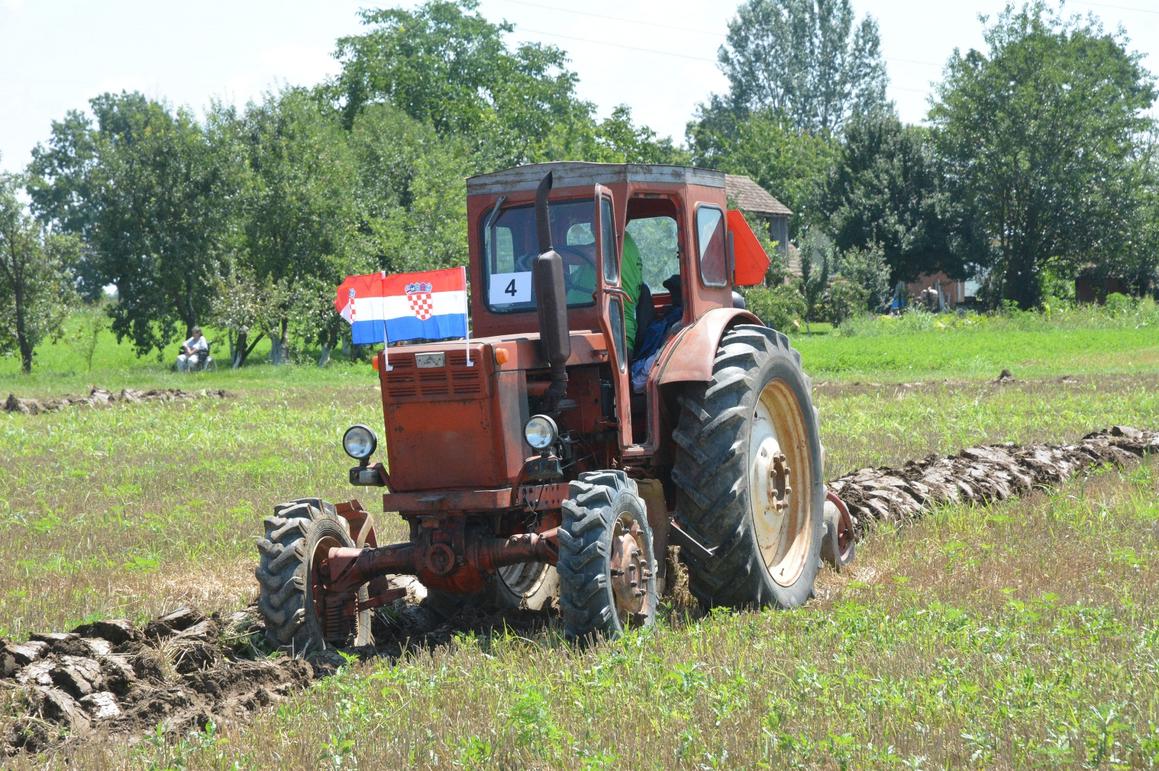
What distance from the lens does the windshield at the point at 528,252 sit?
7828 mm

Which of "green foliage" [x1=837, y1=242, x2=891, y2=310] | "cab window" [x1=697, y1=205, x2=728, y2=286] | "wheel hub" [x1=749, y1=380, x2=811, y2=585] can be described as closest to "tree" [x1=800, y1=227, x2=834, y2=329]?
"green foliage" [x1=837, y1=242, x2=891, y2=310]

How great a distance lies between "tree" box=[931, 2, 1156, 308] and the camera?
51.2 m

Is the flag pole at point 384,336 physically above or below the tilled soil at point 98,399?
above

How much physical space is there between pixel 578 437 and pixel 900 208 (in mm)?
48774

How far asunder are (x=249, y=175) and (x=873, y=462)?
2776cm

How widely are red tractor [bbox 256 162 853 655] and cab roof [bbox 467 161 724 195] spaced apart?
0.01 m

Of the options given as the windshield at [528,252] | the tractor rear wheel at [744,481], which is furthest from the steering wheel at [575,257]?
the tractor rear wheel at [744,481]

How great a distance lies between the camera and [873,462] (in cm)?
1467

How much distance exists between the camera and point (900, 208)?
54.5 m

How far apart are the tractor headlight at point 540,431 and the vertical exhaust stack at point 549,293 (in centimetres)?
33

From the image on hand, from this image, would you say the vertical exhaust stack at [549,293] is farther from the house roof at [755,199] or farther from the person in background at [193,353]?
the house roof at [755,199]

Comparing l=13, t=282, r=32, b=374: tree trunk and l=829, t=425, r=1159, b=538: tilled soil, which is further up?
l=13, t=282, r=32, b=374: tree trunk

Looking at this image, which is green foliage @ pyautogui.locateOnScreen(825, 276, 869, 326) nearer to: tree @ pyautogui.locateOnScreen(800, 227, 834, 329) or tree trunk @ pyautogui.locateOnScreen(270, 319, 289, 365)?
tree @ pyautogui.locateOnScreen(800, 227, 834, 329)

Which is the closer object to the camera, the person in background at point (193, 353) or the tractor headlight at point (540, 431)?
the tractor headlight at point (540, 431)
